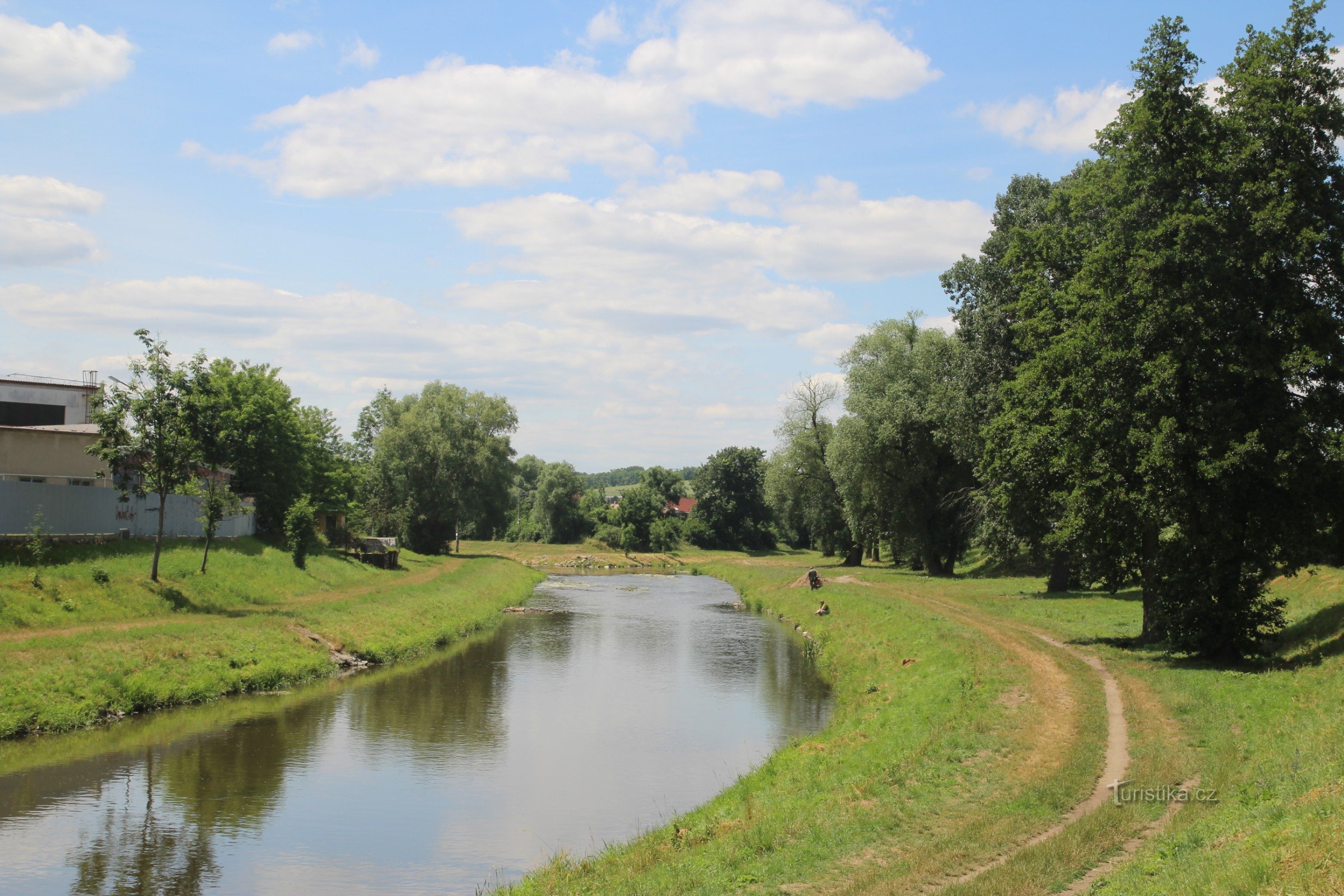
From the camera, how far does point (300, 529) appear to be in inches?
1895

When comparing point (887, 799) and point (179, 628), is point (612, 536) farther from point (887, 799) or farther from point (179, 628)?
point (887, 799)

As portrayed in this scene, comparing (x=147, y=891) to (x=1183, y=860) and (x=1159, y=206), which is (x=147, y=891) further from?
(x=1159, y=206)

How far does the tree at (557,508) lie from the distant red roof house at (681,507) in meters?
12.3

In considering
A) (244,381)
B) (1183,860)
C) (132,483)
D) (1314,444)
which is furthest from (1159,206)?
(244,381)

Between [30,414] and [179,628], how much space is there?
39.7 m

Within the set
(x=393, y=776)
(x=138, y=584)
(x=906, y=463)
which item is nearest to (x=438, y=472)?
(x=906, y=463)

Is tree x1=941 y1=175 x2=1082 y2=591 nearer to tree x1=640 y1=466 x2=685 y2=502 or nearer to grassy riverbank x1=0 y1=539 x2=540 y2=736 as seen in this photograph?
grassy riverbank x1=0 y1=539 x2=540 y2=736

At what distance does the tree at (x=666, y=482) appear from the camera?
13748 centimetres

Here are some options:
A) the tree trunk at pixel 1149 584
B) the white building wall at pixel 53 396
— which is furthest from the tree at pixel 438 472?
the tree trunk at pixel 1149 584

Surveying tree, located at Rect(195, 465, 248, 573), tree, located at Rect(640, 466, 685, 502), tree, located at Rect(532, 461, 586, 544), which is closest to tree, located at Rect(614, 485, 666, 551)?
tree, located at Rect(532, 461, 586, 544)

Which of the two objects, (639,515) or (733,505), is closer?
(639,515)

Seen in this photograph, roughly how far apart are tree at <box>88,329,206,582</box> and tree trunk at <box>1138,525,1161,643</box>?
104 feet

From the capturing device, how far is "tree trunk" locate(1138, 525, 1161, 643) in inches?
995

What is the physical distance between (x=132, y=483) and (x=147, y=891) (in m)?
26.3
